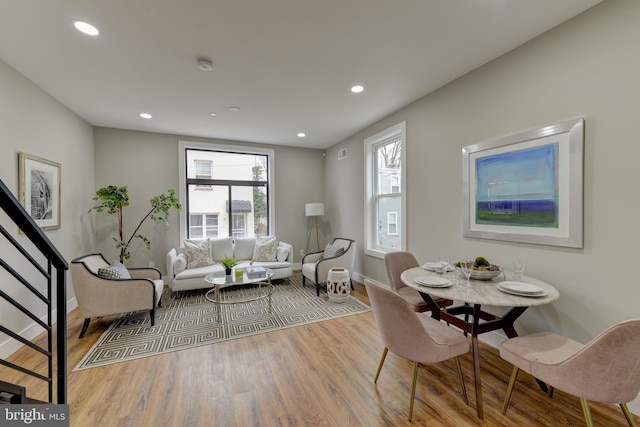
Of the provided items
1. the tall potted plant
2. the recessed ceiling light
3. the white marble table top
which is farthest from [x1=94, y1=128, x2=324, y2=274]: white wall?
the white marble table top

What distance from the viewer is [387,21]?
198 centimetres

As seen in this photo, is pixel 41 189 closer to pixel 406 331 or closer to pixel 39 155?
pixel 39 155

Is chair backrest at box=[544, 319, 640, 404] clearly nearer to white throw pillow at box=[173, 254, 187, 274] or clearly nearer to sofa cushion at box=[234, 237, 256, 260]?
white throw pillow at box=[173, 254, 187, 274]

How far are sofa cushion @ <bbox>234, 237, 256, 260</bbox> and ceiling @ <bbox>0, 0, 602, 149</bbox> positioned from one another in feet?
7.68

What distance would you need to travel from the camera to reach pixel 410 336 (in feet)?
5.49

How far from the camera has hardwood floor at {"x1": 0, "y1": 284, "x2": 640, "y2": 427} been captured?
1702 mm

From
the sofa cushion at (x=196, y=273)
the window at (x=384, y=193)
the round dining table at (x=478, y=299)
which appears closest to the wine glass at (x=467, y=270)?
the round dining table at (x=478, y=299)

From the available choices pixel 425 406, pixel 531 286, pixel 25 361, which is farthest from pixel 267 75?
pixel 25 361

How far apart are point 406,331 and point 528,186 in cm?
167

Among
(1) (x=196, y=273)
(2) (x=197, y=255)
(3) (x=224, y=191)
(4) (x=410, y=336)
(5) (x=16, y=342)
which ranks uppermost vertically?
(3) (x=224, y=191)

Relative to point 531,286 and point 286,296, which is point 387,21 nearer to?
point 531,286

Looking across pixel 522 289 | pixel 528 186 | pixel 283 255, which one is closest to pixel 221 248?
pixel 283 255

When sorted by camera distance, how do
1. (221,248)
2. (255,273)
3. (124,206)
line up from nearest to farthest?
(255,273)
(124,206)
(221,248)

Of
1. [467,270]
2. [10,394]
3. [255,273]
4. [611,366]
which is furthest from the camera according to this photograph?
[255,273]
